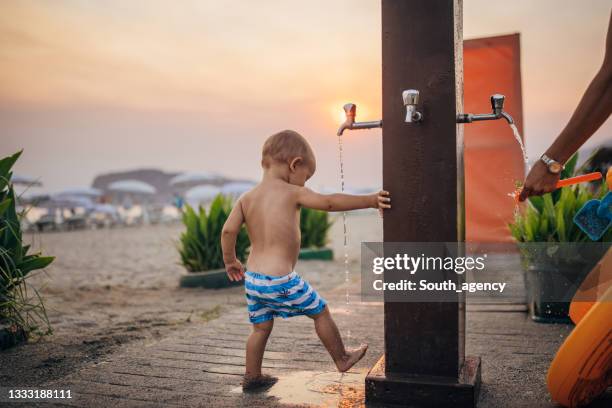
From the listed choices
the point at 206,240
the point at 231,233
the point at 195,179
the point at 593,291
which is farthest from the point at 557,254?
the point at 195,179

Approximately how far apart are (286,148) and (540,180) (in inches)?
49.2

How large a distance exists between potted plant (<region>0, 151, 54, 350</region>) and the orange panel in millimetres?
5764

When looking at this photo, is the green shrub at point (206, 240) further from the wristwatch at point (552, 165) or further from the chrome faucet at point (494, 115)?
the wristwatch at point (552, 165)

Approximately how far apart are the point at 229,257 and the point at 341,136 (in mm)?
886

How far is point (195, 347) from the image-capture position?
3.38m

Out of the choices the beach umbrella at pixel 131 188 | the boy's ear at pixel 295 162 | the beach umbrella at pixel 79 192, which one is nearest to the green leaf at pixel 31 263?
the boy's ear at pixel 295 162

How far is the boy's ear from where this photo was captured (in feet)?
8.70

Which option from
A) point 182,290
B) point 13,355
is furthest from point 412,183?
point 182,290

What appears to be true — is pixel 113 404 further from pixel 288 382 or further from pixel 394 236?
pixel 394 236

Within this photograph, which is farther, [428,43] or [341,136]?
[341,136]

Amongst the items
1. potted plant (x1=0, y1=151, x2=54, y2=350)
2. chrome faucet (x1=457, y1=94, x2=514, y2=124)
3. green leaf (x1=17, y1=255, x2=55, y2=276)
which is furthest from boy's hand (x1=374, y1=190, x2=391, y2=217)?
green leaf (x1=17, y1=255, x2=55, y2=276)

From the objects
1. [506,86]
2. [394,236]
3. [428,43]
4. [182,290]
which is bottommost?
[182,290]

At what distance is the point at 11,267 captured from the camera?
364 centimetres

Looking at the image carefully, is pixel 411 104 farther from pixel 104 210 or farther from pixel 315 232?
pixel 104 210
